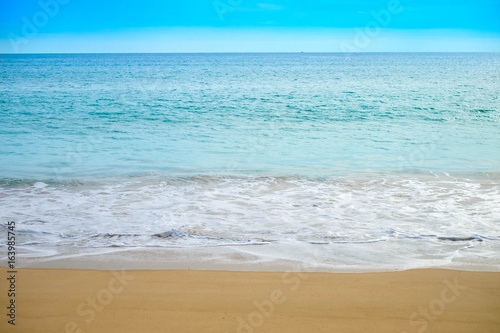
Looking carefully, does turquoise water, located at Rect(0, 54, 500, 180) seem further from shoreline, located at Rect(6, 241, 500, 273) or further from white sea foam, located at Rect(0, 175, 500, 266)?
shoreline, located at Rect(6, 241, 500, 273)

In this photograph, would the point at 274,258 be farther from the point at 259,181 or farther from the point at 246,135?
the point at 246,135

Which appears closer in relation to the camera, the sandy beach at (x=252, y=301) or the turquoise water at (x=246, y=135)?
the sandy beach at (x=252, y=301)

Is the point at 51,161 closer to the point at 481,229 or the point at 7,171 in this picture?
the point at 7,171

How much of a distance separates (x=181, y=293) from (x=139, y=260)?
1173mm

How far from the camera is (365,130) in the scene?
1712 cm

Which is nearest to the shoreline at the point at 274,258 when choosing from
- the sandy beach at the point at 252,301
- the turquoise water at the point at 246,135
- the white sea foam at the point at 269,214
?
the white sea foam at the point at 269,214

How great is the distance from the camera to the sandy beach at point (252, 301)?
3838 mm

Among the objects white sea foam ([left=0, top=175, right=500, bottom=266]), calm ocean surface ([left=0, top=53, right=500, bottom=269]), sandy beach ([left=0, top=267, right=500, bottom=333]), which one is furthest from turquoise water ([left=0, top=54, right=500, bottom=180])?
sandy beach ([left=0, top=267, right=500, bottom=333])

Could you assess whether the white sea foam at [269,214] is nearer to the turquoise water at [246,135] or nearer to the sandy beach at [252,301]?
the sandy beach at [252,301]

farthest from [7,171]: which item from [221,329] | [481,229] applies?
[481,229]

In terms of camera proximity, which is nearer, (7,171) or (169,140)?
(7,171)

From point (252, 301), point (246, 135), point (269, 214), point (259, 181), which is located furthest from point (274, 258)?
point (246, 135)

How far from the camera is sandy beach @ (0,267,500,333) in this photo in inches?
151

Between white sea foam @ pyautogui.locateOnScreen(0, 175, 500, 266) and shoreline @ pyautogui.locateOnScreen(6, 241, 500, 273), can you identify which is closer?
shoreline @ pyautogui.locateOnScreen(6, 241, 500, 273)
